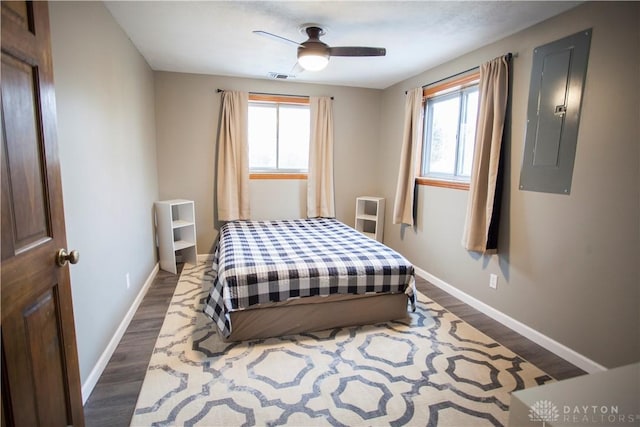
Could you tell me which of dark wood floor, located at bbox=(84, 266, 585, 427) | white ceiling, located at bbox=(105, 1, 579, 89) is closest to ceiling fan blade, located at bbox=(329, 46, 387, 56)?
white ceiling, located at bbox=(105, 1, 579, 89)

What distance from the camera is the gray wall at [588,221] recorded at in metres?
1.96

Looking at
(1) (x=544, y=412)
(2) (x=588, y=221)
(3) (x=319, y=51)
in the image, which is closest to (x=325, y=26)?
(3) (x=319, y=51)

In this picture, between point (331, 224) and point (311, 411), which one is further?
point (331, 224)

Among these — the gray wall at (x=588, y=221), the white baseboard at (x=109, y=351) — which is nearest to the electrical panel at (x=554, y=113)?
the gray wall at (x=588, y=221)

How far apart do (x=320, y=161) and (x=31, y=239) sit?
12.1ft

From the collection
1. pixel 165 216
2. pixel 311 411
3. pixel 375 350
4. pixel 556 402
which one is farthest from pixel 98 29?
pixel 556 402

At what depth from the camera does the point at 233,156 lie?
423cm

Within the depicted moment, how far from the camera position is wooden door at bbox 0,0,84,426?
3.22ft

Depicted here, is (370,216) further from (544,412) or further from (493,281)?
(544,412)

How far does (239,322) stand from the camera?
2.41 metres

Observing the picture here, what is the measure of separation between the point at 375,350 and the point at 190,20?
2.82 metres

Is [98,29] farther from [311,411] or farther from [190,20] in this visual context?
[311,411]

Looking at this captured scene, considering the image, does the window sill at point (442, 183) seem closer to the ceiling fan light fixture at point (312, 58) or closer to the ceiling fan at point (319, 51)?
the ceiling fan at point (319, 51)

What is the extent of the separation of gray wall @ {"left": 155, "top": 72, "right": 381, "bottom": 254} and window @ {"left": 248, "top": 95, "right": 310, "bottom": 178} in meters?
0.16
